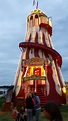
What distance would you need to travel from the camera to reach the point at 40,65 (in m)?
27.8

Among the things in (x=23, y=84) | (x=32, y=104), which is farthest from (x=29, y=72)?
(x=32, y=104)

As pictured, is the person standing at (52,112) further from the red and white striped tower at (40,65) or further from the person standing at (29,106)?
the red and white striped tower at (40,65)

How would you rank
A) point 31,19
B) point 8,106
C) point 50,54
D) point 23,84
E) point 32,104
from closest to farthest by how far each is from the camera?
point 32,104 < point 8,106 < point 23,84 < point 50,54 < point 31,19

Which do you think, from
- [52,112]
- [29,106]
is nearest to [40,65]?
[29,106]

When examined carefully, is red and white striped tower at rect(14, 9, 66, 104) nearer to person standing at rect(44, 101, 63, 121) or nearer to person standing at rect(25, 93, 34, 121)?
person standing at rect(25, 93, 34, 121)

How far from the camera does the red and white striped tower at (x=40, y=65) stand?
27.2m

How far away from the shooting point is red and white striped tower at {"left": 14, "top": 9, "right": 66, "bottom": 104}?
2725 centimetres

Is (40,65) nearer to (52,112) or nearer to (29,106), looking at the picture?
(29,106)

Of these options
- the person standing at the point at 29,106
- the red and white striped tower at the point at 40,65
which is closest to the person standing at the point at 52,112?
the person standing at the point at 29,106

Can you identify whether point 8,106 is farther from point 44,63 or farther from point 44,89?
point 44,63

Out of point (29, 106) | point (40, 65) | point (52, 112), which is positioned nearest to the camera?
point (52, 112)

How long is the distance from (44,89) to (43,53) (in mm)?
4509

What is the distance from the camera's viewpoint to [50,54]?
29.5m

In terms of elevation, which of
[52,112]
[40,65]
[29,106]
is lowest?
[52,112]
